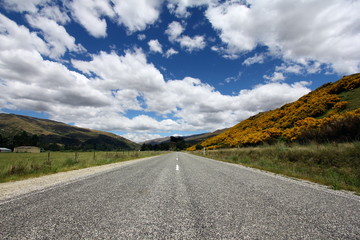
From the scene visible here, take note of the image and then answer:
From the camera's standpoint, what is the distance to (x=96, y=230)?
2408mm

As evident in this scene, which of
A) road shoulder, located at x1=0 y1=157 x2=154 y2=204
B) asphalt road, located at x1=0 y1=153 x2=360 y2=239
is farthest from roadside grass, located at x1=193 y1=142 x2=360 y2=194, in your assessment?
road shoulder, located at x1=0 y1=157 x2=154 y2=204

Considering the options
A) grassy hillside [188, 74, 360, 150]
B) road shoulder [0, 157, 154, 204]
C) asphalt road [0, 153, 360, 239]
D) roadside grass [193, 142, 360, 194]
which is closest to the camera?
asphalt road [0, 153, 360, 239]

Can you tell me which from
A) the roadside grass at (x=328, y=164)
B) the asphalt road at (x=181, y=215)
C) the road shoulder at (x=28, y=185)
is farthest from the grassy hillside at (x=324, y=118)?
the road shoulder at (x=28, y=185)

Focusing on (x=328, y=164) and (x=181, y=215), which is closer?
(x=181, y=215)

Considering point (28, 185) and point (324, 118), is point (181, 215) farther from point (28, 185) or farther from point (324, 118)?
point (324, 118)

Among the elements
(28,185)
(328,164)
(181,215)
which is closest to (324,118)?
(328,164)

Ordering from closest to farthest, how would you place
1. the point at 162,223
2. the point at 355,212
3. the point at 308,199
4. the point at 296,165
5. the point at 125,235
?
the point at 125,235 < the point at 162,223 < the point at 355,212 < the point at 308,199 < the point at 296,165

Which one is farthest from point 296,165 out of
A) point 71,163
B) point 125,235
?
point 71,163

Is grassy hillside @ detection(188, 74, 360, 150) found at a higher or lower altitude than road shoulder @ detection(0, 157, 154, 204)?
higher

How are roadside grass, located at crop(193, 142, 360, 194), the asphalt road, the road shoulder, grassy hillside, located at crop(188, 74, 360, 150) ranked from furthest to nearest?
grassy hillside, located at crop(188, 74, 360, 150)
roadside grass, located at crop(193, 142, 360, 194)
the road shoulder
the asphalt road

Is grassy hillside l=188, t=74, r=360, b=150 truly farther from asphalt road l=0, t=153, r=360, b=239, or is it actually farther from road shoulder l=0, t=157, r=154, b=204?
road shoulder l=0, t=157, r=154, b=204

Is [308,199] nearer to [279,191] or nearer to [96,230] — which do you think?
[279,191]

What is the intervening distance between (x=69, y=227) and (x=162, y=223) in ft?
4.56

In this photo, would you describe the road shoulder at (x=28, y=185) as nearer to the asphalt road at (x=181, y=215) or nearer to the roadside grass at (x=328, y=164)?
the asphalt road at (x=181, y=215)
